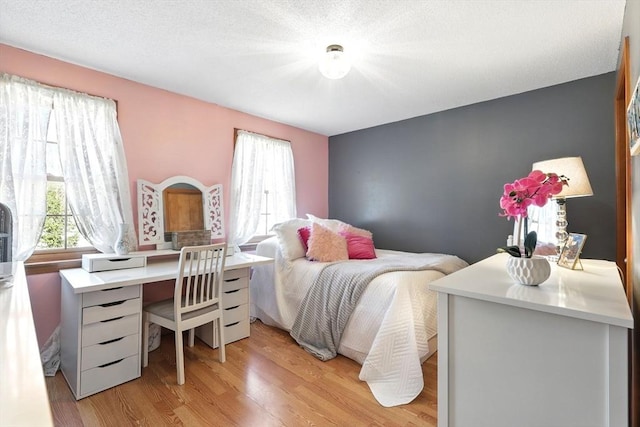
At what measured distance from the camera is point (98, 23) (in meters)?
1.81

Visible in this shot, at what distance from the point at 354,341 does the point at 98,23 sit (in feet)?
8.97

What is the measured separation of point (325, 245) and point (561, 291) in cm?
207

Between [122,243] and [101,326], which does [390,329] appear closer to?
[101,326]

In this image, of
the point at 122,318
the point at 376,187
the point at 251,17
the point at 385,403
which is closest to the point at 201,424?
the point at 122,318

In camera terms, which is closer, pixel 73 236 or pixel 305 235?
pixel 73 236

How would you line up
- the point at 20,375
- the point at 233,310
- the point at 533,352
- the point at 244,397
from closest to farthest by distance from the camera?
the point at 20,375
the point at 533,352
the point at 244,397
the point at 233,310

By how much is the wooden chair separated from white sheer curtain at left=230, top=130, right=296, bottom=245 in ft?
3.33

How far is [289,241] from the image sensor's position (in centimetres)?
305

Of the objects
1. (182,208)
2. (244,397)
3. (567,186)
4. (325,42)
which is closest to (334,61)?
(325,42)

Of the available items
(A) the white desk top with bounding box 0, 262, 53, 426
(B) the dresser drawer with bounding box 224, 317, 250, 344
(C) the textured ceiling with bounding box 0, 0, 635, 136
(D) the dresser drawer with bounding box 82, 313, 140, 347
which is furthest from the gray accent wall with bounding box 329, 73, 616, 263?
(A) the white desk top with bounding box 0, 262, 53, 426

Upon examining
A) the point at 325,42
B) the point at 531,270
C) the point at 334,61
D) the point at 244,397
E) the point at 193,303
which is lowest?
the point at 244,397

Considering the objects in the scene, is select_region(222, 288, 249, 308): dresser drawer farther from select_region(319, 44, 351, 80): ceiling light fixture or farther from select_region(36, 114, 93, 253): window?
select_region(319, 44, 351, 80): ceiling light fixture

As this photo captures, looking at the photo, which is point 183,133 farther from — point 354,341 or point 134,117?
point 354,341

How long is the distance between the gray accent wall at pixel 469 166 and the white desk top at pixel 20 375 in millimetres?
3371
